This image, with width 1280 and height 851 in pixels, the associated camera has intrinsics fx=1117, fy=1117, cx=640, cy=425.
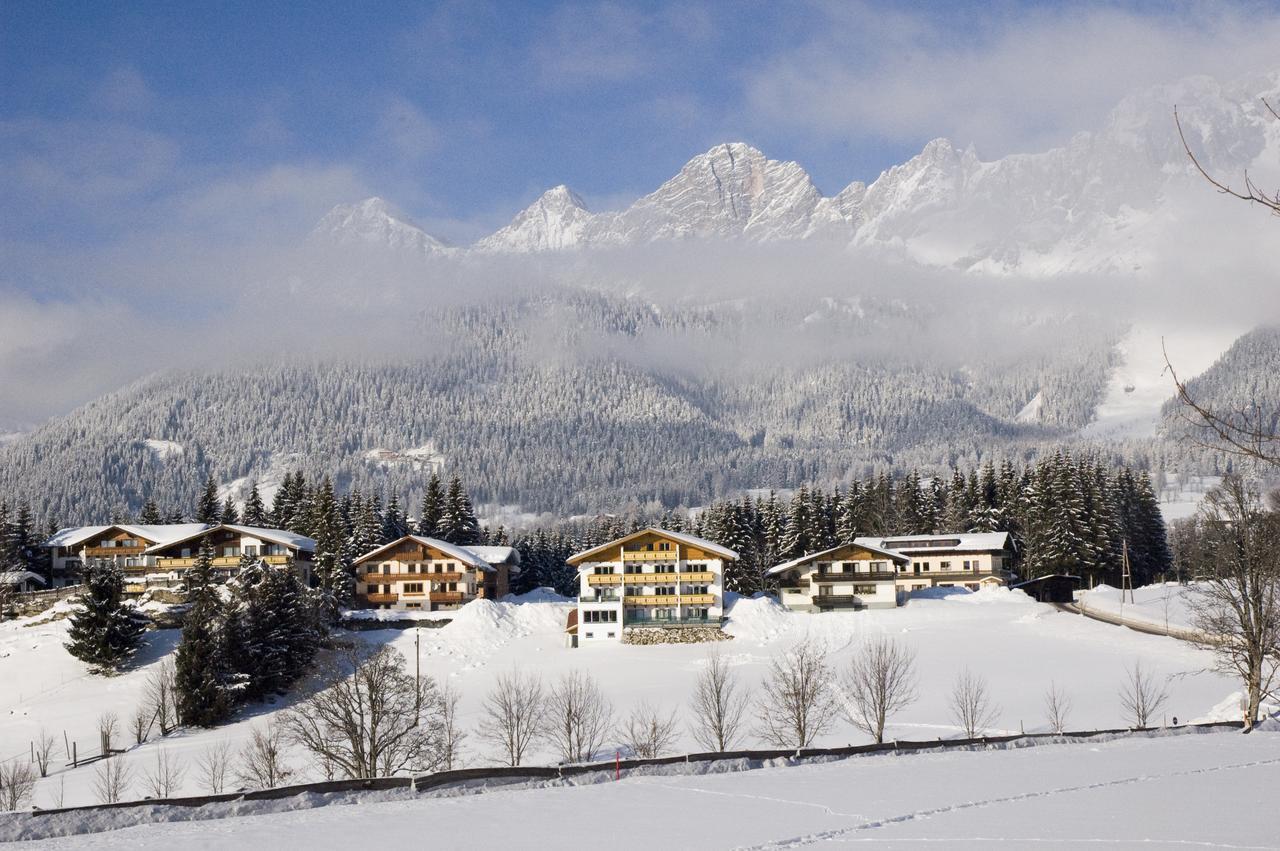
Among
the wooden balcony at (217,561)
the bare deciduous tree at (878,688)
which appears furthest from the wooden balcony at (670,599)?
the wooden balcony at (217,561)

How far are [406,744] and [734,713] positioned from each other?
54.7ft

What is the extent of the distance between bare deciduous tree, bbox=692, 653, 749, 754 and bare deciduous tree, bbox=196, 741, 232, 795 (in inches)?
805

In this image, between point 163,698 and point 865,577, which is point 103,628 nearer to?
point 163,698

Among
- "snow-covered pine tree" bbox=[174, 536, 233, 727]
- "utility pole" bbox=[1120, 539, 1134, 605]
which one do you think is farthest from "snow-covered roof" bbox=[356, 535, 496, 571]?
"utility pole" bbox=[1120, 539, 1134, 605]

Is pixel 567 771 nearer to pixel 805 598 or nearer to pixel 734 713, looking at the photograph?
pixel 734 713

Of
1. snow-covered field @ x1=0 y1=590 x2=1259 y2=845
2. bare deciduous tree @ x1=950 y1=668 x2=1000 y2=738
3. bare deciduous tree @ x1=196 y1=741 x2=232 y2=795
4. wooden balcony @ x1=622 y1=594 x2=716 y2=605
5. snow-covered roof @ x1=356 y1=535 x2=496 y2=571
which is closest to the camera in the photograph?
bare deciduous tree @ x1=196 y1=741 x2=232 y2=795

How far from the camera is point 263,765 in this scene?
162 ft

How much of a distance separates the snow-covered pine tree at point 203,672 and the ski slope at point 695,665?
156 cm

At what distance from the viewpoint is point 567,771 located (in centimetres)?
3400

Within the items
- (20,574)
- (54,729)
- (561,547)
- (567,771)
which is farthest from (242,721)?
(561,547)

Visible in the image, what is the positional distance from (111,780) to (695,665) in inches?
1383

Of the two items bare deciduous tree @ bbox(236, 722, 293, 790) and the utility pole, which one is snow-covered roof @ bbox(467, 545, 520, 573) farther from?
the utility pole

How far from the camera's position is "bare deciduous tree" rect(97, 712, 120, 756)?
2226 inches

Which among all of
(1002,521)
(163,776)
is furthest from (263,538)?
(1002,521)
